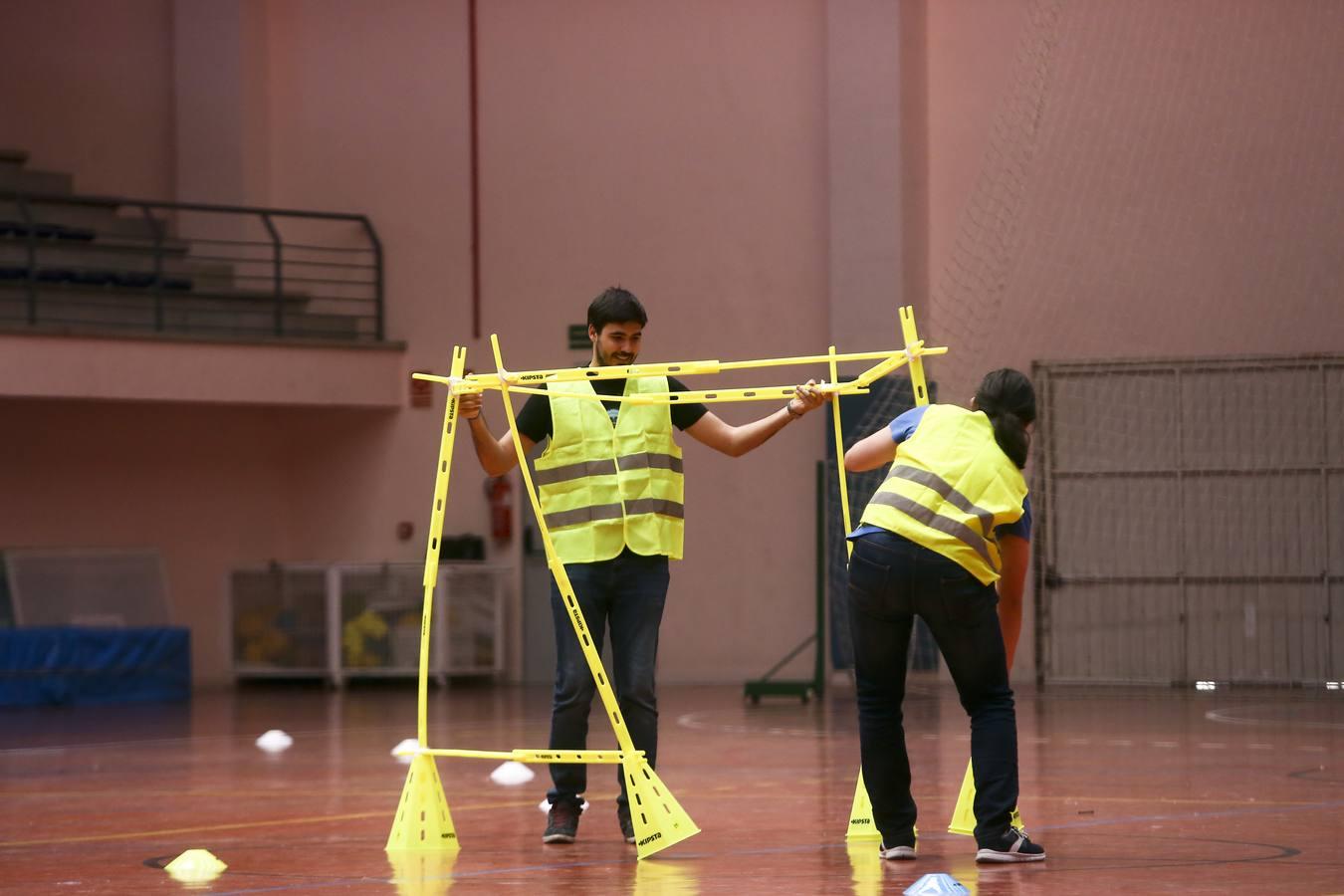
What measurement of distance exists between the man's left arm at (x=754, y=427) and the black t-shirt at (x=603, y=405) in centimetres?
3

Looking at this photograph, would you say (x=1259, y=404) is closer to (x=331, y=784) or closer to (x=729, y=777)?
(x=729, y=777)

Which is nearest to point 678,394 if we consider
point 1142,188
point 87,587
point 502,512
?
point 1142,188

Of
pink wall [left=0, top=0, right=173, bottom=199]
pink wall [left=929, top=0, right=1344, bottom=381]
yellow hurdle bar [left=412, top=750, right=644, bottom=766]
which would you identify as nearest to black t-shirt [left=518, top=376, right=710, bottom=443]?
yellow hurdle bar [left=412, top=750, right=644, bottom=766]

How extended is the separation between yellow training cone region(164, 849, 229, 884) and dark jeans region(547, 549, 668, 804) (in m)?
1.06

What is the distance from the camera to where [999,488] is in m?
4.94

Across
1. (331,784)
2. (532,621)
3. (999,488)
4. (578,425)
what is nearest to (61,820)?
(331,784)

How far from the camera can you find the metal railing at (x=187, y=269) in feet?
47.9

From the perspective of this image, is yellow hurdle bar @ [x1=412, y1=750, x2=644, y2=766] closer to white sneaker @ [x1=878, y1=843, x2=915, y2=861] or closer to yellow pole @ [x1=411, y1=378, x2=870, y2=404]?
white sneaker @ [x1=878, y1=843, x2=915, y2=861]

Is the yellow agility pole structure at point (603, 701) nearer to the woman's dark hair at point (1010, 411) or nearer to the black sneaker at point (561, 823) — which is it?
the black sneaker at point (561, 823)

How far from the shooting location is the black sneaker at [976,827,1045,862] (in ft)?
16.3

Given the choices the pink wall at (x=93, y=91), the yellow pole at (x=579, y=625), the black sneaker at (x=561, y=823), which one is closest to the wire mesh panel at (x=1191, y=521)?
the pink wall at (x=93, y=91)

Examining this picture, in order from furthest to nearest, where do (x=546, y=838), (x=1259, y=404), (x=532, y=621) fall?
(x=532, y=621) < (x=1259, y=404) < (x=546, y=838)

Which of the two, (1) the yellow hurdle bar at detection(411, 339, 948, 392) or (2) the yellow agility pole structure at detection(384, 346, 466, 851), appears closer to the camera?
(1) the yellow hurdle bar at detection(411, 339, 948, 392)

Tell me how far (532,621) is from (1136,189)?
609 cm
